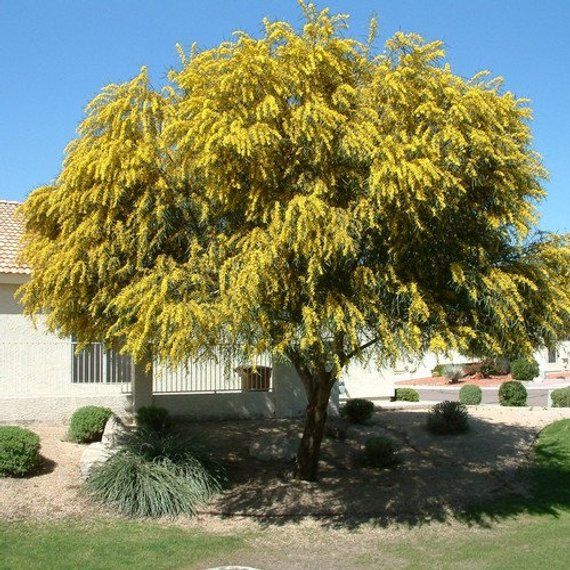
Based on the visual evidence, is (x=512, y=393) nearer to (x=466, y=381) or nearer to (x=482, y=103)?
(x=482, y=103)

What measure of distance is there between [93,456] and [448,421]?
8.16 m

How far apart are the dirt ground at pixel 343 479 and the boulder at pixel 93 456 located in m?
0.22

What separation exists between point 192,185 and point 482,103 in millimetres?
4041

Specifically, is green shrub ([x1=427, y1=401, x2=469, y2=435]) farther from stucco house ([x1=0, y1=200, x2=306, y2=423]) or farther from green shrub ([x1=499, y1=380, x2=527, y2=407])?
green shrub ([x1=499, y1=380, x2=527, y2=407])

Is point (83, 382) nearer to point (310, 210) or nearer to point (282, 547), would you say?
point (282, 547)

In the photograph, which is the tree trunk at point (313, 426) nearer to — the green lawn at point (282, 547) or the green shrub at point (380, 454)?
the green shrub at point (380, 454)

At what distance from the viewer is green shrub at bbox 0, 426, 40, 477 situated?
12.8 meters

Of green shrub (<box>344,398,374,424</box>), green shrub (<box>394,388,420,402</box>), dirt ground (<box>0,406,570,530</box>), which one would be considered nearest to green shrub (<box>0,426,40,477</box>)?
dirt ground (<box>0,406,570,530</box>)

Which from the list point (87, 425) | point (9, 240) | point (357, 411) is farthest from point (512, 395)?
point (9, 240)

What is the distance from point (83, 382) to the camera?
688 inches

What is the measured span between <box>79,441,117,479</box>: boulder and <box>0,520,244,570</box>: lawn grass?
5.38 feet

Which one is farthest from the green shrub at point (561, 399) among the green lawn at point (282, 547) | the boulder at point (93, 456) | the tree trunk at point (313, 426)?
the boulder at point (93, 456)

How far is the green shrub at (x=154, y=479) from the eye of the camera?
12305 millimetres

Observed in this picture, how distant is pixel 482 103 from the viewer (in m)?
10.3
